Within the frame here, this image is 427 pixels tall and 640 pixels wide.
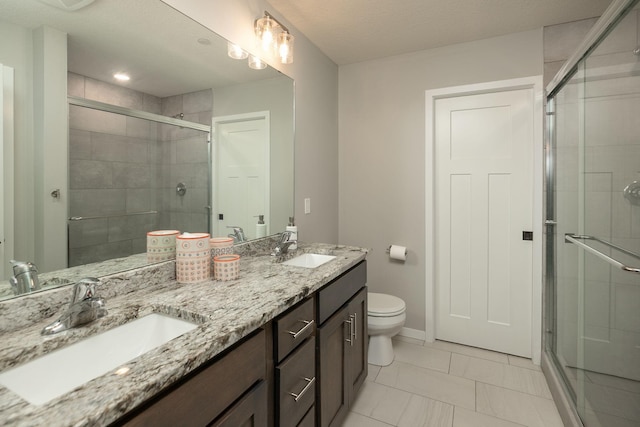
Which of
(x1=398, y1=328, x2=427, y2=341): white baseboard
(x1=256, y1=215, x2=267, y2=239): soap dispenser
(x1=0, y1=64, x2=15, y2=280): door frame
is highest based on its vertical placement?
(x1=0, y1=64, x2=15, y2=280): door frame

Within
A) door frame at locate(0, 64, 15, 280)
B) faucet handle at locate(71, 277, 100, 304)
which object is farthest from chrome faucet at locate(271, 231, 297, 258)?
door frame at locate(0, 64, 15, 280)

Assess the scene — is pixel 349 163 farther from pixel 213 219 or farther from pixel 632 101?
pixel 632 101

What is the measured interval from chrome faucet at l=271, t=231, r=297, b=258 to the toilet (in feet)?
2.49

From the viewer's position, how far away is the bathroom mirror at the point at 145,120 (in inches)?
41.1

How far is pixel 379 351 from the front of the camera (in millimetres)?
2279

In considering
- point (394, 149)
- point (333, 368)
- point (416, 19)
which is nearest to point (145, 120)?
point (333, 368)

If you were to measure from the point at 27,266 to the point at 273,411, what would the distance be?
875mm

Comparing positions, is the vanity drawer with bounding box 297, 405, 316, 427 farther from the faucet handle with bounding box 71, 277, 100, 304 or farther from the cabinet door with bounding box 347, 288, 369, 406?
the faucet handle with bounding box 71, 277, 100, 304

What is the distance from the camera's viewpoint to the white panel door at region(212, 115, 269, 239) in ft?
5.33

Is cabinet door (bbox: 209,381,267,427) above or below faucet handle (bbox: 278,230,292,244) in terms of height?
below

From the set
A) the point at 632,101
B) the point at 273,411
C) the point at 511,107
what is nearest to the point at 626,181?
the point at 632,101

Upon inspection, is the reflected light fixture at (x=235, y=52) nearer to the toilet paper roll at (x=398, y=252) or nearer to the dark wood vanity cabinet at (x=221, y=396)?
the dark wood vanity cabinet at (x=221, y=396)

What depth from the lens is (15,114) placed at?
90 centimetres

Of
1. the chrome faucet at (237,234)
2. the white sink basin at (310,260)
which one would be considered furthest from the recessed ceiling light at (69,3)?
the white sink basin at (310,260)
